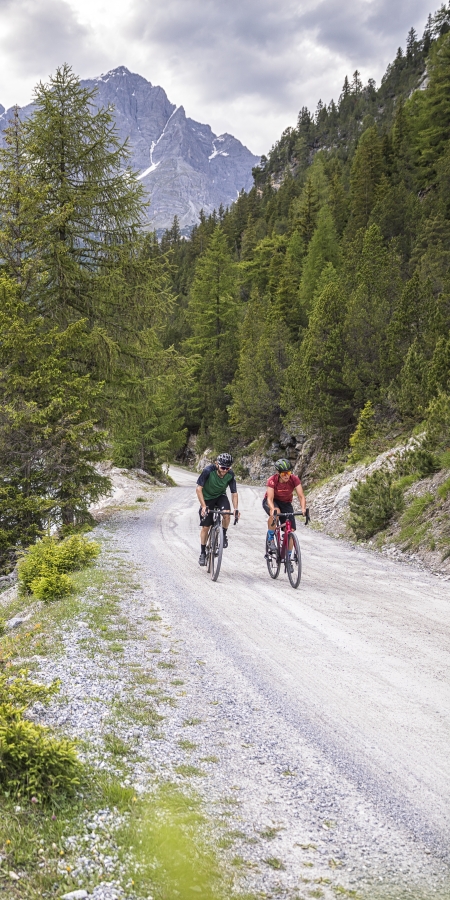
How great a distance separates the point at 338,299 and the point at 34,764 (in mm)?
23254

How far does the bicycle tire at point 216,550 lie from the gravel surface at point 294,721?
692mm

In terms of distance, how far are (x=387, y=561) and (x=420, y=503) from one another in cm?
197

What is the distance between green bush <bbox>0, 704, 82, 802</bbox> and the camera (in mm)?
3076

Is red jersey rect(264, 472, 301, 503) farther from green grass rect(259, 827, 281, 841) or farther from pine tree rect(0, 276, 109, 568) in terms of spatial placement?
green grass rect(259, 827, 281, 841)

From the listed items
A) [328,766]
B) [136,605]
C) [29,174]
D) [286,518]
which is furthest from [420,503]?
[29,174]

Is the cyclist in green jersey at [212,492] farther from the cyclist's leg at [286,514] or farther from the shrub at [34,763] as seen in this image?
the shrub at [34,763]

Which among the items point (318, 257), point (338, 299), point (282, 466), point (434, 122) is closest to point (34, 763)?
point (282, 466)

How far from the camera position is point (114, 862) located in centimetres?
267

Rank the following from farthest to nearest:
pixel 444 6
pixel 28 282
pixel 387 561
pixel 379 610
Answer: pixel 444 6, pixel 28 282, pixel 387 561, pixel 379 610

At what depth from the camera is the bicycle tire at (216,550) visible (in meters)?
9.39

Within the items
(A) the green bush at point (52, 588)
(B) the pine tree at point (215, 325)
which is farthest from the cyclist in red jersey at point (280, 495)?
(B) the pine tree at point (215, 325)

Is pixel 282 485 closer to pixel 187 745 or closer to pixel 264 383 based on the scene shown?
pixel 187 745

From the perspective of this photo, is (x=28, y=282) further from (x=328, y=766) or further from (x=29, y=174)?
(x=328, y=766)

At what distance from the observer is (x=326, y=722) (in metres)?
4.40
